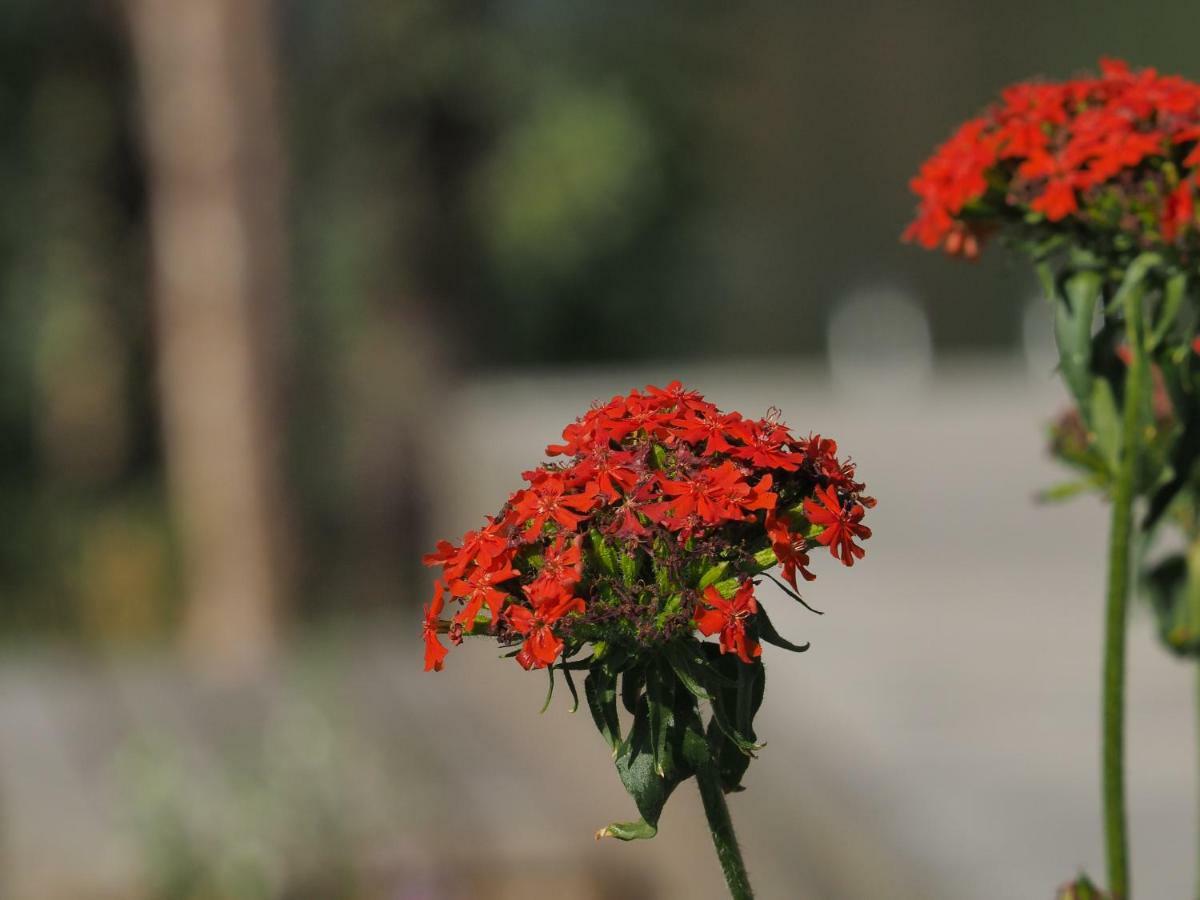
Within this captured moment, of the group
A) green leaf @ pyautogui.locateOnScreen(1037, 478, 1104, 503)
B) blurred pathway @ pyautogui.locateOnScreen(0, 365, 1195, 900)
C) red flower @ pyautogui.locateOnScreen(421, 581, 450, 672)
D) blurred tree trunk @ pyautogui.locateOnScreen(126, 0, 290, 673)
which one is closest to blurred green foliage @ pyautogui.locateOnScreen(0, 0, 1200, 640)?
blurred tree trunk @ pyautogui.locateOnScreen(126, 0, 290, 673)

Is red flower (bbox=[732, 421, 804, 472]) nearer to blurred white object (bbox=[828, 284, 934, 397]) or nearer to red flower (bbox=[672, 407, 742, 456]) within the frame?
red flower (bbox=[672, 407, 742, 456])

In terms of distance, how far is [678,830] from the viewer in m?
4.01

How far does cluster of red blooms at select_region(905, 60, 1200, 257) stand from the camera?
137cm

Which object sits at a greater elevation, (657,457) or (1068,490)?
(657,457)

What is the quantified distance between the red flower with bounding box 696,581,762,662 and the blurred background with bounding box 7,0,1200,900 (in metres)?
0.66

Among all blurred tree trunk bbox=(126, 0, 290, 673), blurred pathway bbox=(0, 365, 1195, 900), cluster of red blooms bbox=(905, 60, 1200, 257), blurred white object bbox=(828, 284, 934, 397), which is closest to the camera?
cluster of red blooms bbox=(905, 60, 1200, 257)

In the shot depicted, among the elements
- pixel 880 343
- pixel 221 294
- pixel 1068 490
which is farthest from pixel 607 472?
pixel 880 343

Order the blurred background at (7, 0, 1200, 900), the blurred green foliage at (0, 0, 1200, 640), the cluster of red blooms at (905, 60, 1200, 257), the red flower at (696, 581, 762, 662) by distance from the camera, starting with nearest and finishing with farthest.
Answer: the red flower at (696, 581, 762, 662)
the cluster of red blooms at (905, 60, 1200, 257)
the blurred background at (7, 0, 1200, 900)
the blurred green foliage at (0, 0, 1200, 640)

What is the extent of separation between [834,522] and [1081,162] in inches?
19.3

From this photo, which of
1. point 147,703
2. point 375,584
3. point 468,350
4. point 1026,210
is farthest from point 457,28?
point 1026,210

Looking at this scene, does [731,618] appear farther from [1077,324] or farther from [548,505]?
[1077,324]

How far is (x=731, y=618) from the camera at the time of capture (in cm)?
102

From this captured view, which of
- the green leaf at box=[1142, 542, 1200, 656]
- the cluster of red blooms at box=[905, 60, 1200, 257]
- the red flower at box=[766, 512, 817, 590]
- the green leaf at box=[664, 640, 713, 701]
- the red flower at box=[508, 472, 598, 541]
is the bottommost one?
the green leaf at box=[1142, 542, 1200, 656]

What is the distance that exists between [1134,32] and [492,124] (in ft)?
16.9
